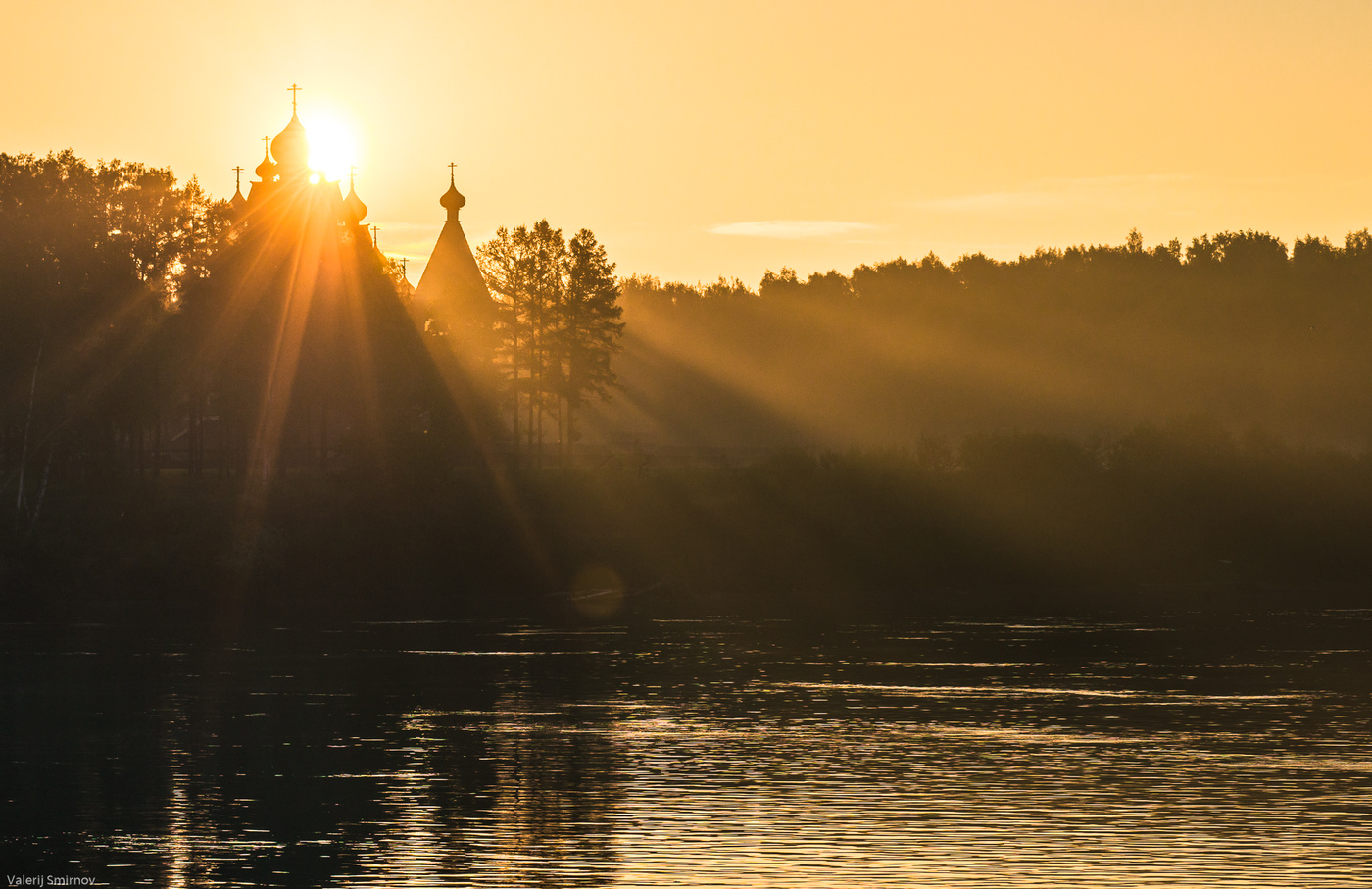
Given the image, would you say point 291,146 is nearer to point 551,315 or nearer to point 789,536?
point 551,315

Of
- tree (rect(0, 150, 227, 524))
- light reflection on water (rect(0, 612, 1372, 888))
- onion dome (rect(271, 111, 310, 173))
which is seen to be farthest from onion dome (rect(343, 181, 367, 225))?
light reflection on water (rect(0, 612, 1372, 888))

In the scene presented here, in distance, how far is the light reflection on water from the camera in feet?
74.5

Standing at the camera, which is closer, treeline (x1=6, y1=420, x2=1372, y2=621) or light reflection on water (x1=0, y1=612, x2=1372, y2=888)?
light reflection on water (x1=0, y1=612, x2=1372, y2=888)

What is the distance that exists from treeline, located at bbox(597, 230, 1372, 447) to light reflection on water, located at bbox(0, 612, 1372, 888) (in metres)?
71.7

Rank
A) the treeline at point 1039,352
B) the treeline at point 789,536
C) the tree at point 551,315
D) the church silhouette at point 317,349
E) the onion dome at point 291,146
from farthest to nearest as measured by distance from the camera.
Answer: the treeline at point 1039,352
the tree at point 551,315
the onion dome at point 291,146
the church silhouette at point 317,349
the treeline at point 789,536

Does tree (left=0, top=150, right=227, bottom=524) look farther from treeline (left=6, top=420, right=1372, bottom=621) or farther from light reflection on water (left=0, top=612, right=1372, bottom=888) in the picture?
light reflection on water (left=0, top=612, right=1372, bottom=888)

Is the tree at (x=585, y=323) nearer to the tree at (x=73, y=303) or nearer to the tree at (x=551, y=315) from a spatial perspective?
the tree at (x=551, y=315)

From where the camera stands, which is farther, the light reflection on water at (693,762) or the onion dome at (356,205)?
the onion dome at (356,205)

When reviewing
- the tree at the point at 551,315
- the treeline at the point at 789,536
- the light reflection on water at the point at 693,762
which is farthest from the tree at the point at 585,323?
the light reflection on water at the point at 693,762

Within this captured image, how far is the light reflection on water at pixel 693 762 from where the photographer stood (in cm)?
2272

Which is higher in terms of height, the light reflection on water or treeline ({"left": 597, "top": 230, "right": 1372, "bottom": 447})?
treeline ({"left": 597, "top": 230, "right": 1372, "bottom": 447})

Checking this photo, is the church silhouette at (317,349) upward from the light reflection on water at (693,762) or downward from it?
upward

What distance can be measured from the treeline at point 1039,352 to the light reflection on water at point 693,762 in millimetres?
71706

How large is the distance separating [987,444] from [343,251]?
92.9ft
